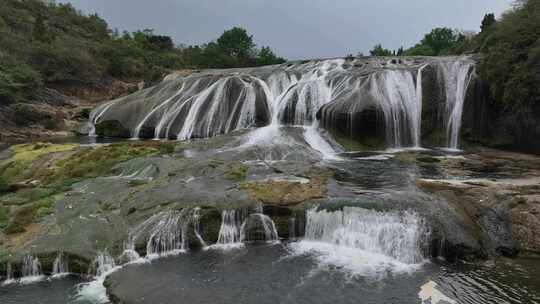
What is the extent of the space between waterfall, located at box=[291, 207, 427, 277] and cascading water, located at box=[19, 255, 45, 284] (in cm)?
632

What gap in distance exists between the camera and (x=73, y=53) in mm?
41469

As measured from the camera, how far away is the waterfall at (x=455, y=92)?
21.3 m

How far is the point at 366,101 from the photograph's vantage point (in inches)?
849

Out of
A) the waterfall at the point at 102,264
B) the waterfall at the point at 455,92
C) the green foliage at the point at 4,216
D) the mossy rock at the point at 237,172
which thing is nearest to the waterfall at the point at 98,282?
the waterfall at the point at 102,264

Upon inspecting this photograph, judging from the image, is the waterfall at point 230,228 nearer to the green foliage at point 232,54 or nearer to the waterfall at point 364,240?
the waterfall at point 364,240

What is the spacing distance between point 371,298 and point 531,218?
18.8 ft

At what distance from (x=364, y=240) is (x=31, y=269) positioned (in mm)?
8275

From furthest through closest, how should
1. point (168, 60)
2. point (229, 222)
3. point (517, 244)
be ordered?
point (168, 60) → point (229, 222) → point (517, 244)

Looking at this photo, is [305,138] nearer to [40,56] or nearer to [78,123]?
[78,123]

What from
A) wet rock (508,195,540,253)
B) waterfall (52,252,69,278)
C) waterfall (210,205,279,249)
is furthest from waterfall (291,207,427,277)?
waterfall (52,252,69,278)

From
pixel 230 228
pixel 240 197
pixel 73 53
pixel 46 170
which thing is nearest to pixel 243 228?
pixel 230 228

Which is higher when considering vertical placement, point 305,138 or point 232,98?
point 232,98

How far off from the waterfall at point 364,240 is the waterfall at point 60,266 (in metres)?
5.69

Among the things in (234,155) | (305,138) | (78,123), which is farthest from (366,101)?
(78,123)
